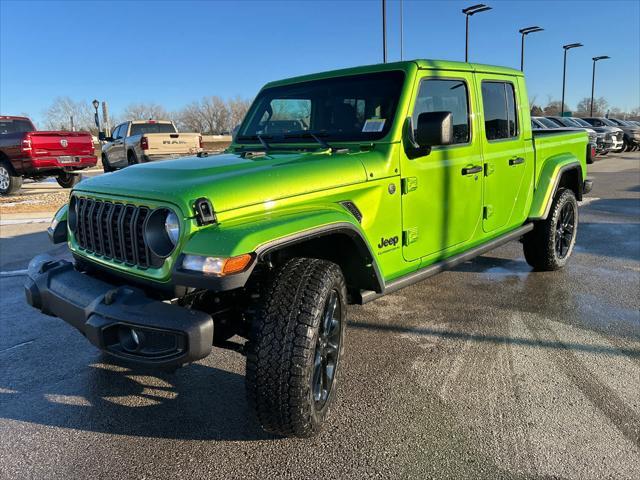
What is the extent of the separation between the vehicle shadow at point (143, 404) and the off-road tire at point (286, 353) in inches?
13.0

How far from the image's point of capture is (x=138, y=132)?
51.4 ft

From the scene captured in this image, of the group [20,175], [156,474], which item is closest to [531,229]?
[156,474]

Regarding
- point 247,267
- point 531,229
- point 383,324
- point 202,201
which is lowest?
point 383,324

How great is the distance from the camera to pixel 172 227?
Answer: 2.46 meters

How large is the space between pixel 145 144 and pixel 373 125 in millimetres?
11370

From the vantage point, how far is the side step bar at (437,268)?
3.27 metres

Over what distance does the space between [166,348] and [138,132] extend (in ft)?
48.0

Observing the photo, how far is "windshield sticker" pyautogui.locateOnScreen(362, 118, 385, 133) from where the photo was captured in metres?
3.47

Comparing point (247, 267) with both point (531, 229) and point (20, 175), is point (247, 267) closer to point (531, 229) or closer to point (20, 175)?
point (531, 229)

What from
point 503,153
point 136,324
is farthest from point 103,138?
point 136,324

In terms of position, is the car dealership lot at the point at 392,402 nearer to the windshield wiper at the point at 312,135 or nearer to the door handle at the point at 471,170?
the door handle at the point at 471,170

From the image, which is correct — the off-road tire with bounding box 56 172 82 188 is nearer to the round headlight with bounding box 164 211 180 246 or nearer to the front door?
the front door

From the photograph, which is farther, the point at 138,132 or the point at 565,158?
the point at 138,132

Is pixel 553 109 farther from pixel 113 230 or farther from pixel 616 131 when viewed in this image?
pixel 113 230
